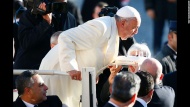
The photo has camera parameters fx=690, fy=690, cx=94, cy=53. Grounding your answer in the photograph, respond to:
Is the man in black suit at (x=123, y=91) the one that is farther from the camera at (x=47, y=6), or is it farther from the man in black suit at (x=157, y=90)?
the camera at (x=47, y=6)

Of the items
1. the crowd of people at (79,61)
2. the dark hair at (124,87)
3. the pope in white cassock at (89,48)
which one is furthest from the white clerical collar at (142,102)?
the pope in white cassock at (89,48)

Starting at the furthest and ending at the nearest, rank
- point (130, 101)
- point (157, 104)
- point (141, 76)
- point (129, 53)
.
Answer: point (129, 53), point (157, 104), point (141, 76), point (130, 101)

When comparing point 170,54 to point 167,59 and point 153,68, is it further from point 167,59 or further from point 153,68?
point 153,68

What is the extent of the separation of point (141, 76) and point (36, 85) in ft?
2.61

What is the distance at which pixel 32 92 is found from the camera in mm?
Answer: 4992

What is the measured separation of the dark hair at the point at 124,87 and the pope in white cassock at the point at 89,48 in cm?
105

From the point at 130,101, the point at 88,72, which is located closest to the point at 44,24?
the point at 88,72

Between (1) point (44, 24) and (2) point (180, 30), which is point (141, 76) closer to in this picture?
(1) point (44, 24)

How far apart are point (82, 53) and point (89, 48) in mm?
67

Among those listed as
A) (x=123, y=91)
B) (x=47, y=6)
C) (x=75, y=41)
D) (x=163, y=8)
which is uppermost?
(x=47, y=6)

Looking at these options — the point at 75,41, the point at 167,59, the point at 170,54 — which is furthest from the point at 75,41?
the point at 170,54

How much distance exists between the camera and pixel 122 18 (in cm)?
540

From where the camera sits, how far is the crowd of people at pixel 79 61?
4.78 metres

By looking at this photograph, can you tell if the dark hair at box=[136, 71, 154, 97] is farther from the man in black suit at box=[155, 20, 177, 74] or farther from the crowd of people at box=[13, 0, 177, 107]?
the man in black suit at box=[155, 20, 177, 74]
